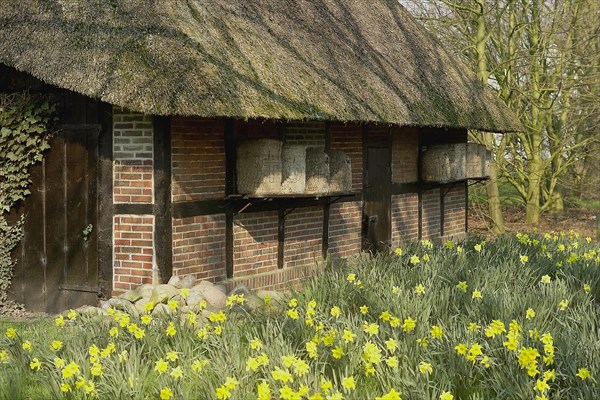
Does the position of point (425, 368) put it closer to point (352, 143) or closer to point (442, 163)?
point (352, 143)

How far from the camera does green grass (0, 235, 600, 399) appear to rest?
4.36 m

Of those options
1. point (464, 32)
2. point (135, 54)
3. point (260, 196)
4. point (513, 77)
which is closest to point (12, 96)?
point (135, 54)

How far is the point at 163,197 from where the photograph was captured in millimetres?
7734

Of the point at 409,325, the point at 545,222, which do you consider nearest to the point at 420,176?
the point at 409,325

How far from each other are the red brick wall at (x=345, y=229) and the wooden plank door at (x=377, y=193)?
0.70ft

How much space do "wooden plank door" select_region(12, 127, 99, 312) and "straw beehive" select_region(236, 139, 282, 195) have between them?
60.0 inches

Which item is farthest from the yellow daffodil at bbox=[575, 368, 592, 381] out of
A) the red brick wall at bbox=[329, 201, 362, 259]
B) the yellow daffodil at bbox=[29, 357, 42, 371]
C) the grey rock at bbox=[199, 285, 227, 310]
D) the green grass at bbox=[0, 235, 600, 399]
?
the red brick wall at bbox=[329, 201, 362, 259]

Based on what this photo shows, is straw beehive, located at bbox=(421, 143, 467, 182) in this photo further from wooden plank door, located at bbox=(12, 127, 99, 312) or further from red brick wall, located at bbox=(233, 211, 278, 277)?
wooden plank door, located at bbox=(12, 127, 99, 312)

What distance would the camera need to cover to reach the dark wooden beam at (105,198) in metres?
7.92

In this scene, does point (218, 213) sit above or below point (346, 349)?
above

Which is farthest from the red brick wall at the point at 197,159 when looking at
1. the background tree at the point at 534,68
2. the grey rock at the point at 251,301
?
the background tree at the point at 534,68

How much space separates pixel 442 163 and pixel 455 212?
77.7 inches

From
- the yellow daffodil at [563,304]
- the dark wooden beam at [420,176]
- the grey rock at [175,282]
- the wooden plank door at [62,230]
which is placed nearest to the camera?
the yellow daffodil at [563,304]

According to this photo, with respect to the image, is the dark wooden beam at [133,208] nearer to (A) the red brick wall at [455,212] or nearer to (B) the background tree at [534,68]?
(A) the red brick wall at [455,212]
